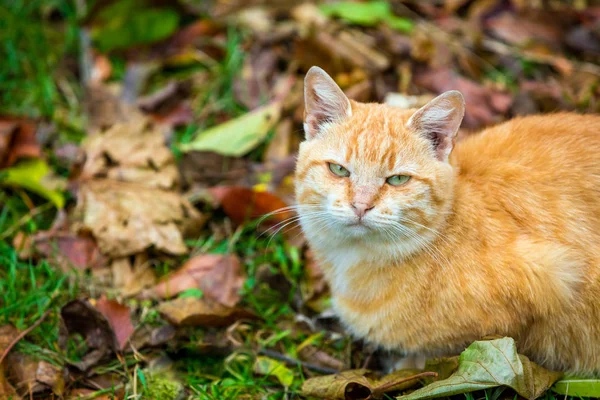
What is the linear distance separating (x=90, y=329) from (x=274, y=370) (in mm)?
977

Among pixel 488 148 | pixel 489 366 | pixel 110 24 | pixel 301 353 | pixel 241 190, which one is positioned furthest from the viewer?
pixel 110 24

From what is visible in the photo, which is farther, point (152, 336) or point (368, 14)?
point (368, 14)

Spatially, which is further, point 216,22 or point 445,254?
point 216,22

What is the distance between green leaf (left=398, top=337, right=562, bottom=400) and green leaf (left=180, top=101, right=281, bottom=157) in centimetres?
230

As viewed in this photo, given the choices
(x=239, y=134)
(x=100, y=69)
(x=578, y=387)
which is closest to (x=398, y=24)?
(x=239, y=134)

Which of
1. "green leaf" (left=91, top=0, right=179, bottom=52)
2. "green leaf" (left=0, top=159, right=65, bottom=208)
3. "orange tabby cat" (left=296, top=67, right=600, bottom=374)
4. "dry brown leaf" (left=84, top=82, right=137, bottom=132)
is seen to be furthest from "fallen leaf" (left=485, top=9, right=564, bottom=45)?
"green leaf" (left=0, top=159, right=65, bottom=208)

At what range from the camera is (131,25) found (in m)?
5.46

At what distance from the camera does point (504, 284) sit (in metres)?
2.98

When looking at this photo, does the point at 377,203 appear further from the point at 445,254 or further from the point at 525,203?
the point at 525,203

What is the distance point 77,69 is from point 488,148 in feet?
12.1

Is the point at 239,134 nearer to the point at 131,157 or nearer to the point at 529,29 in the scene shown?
the point at 131,157

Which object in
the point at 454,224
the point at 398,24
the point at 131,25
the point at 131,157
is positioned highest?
the point at 398,24

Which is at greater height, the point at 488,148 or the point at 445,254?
the point at 488,148

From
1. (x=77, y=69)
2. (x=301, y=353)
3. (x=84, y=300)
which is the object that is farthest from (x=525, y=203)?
(x=77, y=69)
